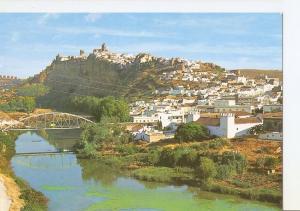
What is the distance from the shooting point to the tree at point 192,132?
4.83 meters

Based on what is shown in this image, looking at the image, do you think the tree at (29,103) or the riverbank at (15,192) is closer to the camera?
the riverbank at (15,192)

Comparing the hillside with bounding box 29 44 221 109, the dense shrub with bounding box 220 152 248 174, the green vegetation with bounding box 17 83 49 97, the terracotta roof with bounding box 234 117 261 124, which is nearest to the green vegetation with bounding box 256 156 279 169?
the dense shrub with bounding box 220 152 248 174

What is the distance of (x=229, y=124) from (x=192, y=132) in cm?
34

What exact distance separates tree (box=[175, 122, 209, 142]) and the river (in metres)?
0.45

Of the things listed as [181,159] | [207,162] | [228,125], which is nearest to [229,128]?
[228,125]

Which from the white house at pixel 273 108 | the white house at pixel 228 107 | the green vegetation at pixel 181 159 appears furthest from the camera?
the white house at pixel 228 107

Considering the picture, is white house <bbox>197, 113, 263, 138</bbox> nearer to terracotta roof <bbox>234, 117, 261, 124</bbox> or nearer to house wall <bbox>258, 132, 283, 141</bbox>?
terracotta roof <bbox>234, 117, 261, 124</bbox>

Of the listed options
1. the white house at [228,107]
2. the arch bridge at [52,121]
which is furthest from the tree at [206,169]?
the arch bridge at [52,121]

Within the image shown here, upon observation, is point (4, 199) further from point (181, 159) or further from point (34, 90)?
point (181, 159)

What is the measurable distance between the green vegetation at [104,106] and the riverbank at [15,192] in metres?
0.75

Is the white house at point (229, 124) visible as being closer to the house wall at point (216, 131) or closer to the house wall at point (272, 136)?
the house wall at point (216, 131)

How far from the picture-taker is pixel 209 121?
4.85 meters

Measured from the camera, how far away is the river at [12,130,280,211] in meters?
4.74
